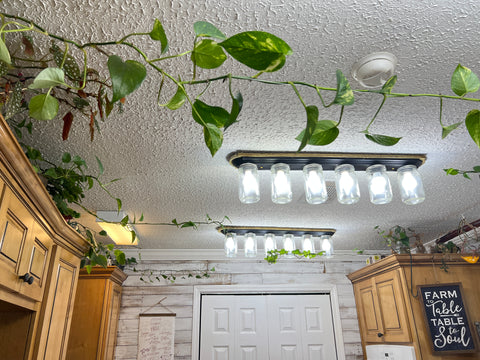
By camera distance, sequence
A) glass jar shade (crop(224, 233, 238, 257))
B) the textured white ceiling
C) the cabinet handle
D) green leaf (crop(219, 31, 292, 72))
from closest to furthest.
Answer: green leaf (crop(219, 31, 292, 72))
the textured white ceiling
the cabinet handle
glass jar shade (crop(224, 233, 238, 257))

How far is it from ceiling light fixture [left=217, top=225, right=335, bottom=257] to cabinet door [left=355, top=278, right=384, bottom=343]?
0.75m

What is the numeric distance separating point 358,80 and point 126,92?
42.3 inches

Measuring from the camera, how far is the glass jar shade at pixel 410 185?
170 cm

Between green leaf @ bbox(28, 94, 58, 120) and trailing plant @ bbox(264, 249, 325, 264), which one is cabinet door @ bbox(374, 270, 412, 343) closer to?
trailing plant @ bbox(264, 249, 325, 264)

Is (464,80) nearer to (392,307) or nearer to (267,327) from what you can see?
(392,307)

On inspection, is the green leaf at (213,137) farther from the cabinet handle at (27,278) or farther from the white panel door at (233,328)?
the white panel door at (233,328)

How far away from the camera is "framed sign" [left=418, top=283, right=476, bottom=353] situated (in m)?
2.70

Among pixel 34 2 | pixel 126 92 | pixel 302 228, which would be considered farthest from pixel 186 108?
pixel 302 228

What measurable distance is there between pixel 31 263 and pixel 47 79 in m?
1.27

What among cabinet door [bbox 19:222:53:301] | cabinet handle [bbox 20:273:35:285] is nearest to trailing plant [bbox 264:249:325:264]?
cabinet door [bbox 19:222:53:301]

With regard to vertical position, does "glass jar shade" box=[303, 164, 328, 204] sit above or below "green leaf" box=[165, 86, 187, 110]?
above

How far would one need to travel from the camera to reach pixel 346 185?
5.68 feet

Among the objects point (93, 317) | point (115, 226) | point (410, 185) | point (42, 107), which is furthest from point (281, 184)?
point (93, 317)

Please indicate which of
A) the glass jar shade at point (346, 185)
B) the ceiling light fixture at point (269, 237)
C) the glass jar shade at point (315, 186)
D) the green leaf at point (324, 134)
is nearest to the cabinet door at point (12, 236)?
the green leaf at point (324, 134)
